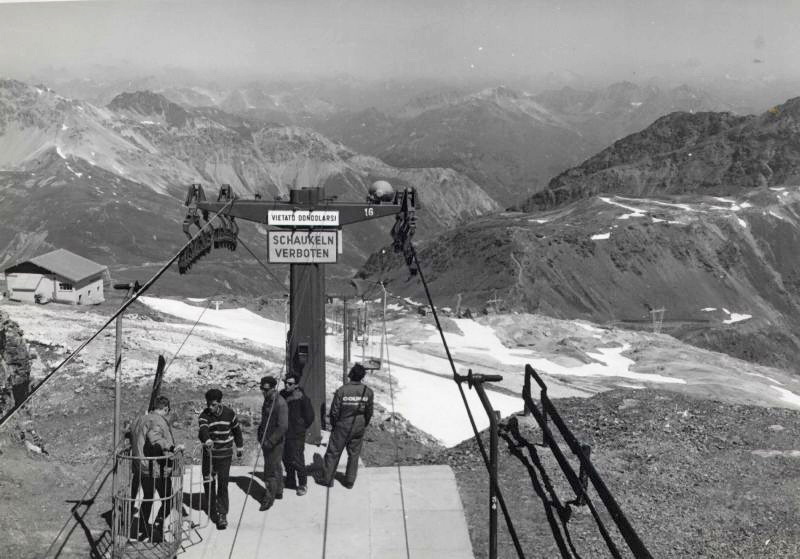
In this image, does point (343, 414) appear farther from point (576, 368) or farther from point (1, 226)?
point (1, 226)

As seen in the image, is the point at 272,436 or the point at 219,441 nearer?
the point at 219,441

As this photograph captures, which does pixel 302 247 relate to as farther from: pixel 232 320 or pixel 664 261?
pixel 664 261

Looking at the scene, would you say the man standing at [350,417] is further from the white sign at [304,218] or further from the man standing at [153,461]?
the white sign at [304,218]

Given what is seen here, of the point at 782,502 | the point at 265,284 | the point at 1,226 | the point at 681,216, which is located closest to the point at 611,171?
the point at 681,216

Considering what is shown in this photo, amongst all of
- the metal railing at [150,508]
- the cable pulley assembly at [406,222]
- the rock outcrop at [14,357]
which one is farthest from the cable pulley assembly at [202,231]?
the rock outcrop at [14,357]

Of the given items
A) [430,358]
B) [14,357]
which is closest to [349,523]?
[14,357]

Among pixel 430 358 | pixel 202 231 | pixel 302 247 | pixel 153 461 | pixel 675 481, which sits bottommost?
pixel 430 358

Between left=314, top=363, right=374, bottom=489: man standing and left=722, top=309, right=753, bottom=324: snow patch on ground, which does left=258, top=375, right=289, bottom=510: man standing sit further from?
left=722, top=309, right=753, bottom=324: snow patch on ground
